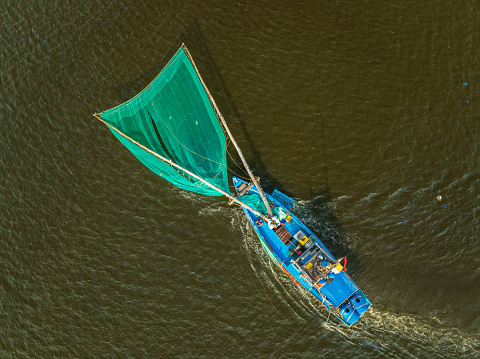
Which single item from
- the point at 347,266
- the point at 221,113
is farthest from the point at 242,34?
the point at 347,266

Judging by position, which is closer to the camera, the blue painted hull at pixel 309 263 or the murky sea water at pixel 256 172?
the blue painted hull at pixel 309 263

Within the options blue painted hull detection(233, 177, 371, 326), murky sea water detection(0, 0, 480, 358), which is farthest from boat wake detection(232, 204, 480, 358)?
blue painted hull detection(233, 177, 371, 326)

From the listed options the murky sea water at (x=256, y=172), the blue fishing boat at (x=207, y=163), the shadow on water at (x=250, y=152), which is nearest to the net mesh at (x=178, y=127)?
the blue fishing boat at (x=207, y=163)

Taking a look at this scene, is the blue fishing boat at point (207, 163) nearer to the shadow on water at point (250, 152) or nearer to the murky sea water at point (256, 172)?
the shadow on water at point (250, 152)

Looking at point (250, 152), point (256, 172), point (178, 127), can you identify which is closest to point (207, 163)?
point (178, 127)

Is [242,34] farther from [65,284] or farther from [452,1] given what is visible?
[65,284]

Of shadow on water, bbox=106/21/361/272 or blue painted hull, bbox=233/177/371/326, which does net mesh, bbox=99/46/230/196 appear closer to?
shadow on water, bbox=106/21/361/272
